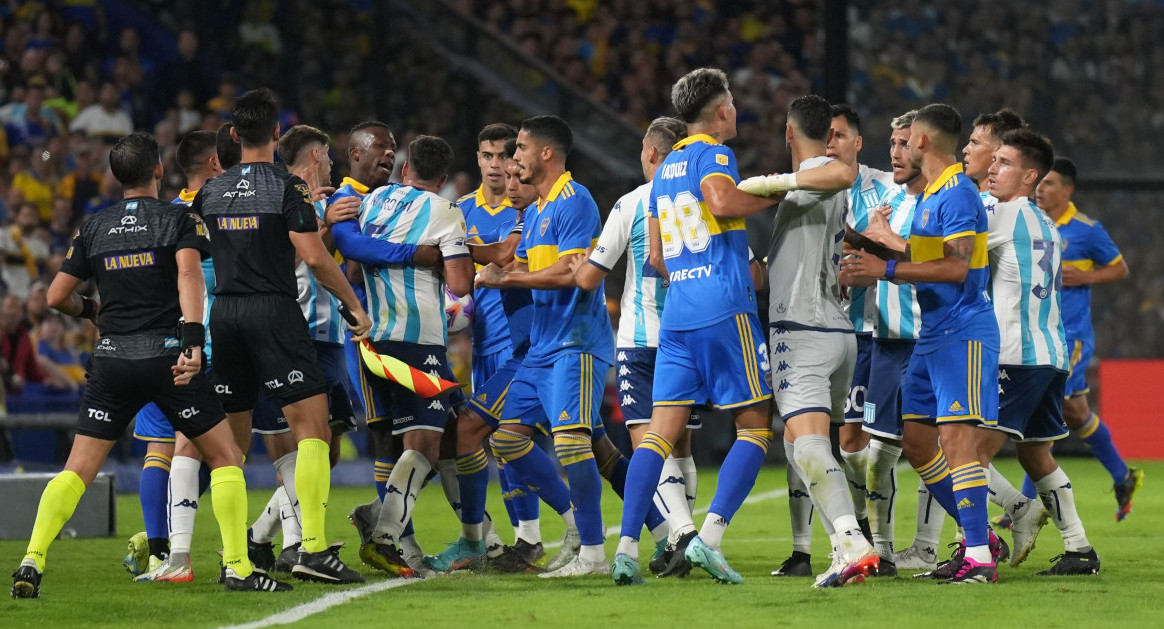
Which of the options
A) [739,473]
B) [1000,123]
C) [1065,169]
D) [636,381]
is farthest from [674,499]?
[1065,169]

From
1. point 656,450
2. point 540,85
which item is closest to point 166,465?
point 656,450

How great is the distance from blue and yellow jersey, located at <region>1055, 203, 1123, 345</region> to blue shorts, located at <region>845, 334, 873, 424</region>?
301cm

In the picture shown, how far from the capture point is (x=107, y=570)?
316 inches

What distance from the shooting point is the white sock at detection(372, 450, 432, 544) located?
7559 millimetres

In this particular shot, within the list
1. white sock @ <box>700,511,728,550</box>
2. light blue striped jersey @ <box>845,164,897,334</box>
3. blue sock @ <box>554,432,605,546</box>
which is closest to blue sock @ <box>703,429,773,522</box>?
white sock @ <box>700,511,728,550</box>

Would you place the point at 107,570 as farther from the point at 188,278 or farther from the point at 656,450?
the point at 656,450

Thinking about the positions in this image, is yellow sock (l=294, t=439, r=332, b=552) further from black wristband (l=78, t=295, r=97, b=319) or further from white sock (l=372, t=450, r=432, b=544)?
black wristband (l=78, t=295, r=97, b=319)

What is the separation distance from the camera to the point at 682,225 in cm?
694

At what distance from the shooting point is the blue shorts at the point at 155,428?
788 cm

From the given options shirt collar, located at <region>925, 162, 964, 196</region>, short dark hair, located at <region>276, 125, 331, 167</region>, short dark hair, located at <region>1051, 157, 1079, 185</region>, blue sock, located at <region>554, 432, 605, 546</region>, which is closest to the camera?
shirt collar, located at <region>925, 162, 964, 196</region>

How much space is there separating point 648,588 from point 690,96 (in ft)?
7.47

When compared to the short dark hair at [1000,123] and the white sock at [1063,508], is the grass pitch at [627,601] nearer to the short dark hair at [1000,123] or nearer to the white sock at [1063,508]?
the white sock at [1063,508]

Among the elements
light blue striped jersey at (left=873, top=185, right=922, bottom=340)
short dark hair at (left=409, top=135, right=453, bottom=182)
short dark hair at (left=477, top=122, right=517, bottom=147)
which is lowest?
light blue striped jersey at (left=873, top=185, right=922, bottom=340)

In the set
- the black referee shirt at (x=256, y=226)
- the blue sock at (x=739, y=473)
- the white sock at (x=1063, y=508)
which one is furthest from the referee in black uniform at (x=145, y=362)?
the white sock at (x=1063, y=508)
